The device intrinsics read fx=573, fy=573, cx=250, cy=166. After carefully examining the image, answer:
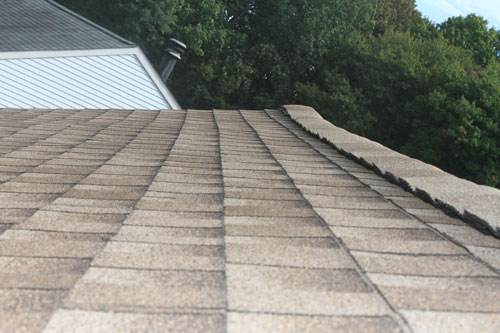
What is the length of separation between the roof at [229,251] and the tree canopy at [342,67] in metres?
26.1

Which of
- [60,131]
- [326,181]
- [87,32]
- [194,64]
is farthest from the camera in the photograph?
[194,64]

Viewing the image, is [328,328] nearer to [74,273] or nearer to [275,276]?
[275,276]

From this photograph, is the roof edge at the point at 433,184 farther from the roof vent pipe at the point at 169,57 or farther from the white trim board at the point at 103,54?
the roof vent pipe at the point at 169,57

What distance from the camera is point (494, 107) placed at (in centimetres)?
2781

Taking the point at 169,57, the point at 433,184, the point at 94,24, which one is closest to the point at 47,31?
the point at 94,24

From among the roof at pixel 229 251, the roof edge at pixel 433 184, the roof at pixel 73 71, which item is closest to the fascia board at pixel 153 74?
the roof at pixel 73 71

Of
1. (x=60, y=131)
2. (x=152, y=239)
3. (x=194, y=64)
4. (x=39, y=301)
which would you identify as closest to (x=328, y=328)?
(x=39, y=301)

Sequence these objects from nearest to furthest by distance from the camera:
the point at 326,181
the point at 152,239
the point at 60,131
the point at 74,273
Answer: the point at 74,273 < the point at 152,239 < the point at 326,181 < the point at 60,131

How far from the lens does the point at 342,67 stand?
112 ft

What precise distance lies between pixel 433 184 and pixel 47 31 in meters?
12.4

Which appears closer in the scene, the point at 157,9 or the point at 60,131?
the point at 60,131

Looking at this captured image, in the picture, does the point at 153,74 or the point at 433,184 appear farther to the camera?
the point at 153,74

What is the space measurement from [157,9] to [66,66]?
16.9m

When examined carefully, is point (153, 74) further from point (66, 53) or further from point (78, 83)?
point (66, 53)
